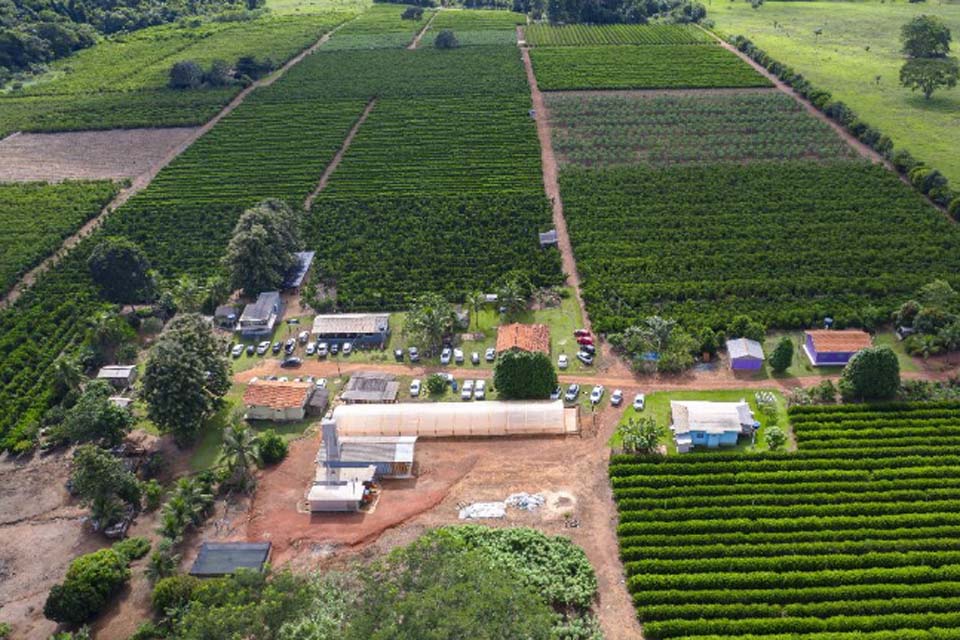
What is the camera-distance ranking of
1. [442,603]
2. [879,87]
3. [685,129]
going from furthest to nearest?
[879,87] < [685,129] < [442,603]

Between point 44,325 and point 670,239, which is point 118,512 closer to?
point 44,325

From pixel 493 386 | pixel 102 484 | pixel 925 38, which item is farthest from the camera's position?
pixel 925 38

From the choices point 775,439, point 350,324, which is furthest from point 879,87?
point 350,324

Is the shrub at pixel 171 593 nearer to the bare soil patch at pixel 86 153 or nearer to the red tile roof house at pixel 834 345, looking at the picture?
the red tile roof house at pixel 834 345

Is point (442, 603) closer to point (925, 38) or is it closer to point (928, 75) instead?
point (928, 75)

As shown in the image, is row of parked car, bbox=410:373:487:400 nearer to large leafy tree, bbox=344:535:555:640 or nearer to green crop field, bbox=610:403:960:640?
green crop field, bbox=610:403:960:640

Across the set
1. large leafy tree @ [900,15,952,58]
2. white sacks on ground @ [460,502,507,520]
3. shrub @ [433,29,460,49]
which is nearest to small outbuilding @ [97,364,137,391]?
white sacks on ground @ [460,502,507,520]
